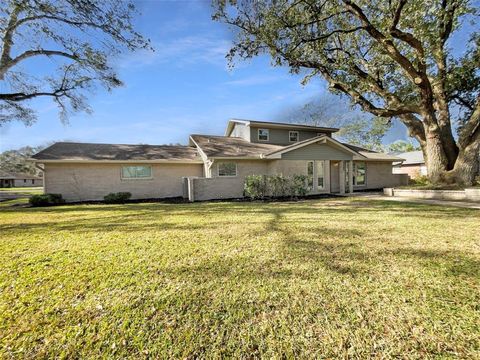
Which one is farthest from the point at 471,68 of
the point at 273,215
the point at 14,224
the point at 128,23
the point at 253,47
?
the point at 14,224

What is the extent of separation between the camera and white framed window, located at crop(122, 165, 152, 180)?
47.6 feet

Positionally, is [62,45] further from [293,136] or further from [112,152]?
[293,136]

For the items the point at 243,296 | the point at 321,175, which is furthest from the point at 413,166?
the point at 243,296

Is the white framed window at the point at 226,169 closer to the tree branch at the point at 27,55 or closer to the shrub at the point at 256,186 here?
the shrub at the point at 256,186

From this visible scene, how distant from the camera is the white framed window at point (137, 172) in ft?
47.6

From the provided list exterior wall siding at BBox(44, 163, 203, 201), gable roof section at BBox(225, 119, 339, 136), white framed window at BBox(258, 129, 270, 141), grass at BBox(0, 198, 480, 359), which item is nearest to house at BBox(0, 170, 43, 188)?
exterior wall siding at BBox(44, 163, 203, 201)

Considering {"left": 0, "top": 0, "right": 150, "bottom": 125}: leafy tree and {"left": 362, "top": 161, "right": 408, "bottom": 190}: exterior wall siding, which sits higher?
{"left": 0, "top": 0, "right": 150, "bottom": 125}: leafy tree

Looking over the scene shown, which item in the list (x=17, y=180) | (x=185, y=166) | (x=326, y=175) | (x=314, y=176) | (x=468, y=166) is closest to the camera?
(x=468, y=166)

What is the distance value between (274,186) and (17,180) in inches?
2787

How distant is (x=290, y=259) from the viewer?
3.97 metres

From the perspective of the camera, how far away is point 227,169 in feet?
48.9

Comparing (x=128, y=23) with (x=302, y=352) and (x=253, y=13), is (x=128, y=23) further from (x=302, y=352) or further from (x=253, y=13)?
(x=302, y=352)

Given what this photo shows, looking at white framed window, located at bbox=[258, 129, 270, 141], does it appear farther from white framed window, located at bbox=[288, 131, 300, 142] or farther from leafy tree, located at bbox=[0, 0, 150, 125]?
leafy tree, located at bbox=[0, 0, 150, 125]

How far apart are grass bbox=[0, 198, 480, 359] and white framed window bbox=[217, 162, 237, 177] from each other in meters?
9.43
